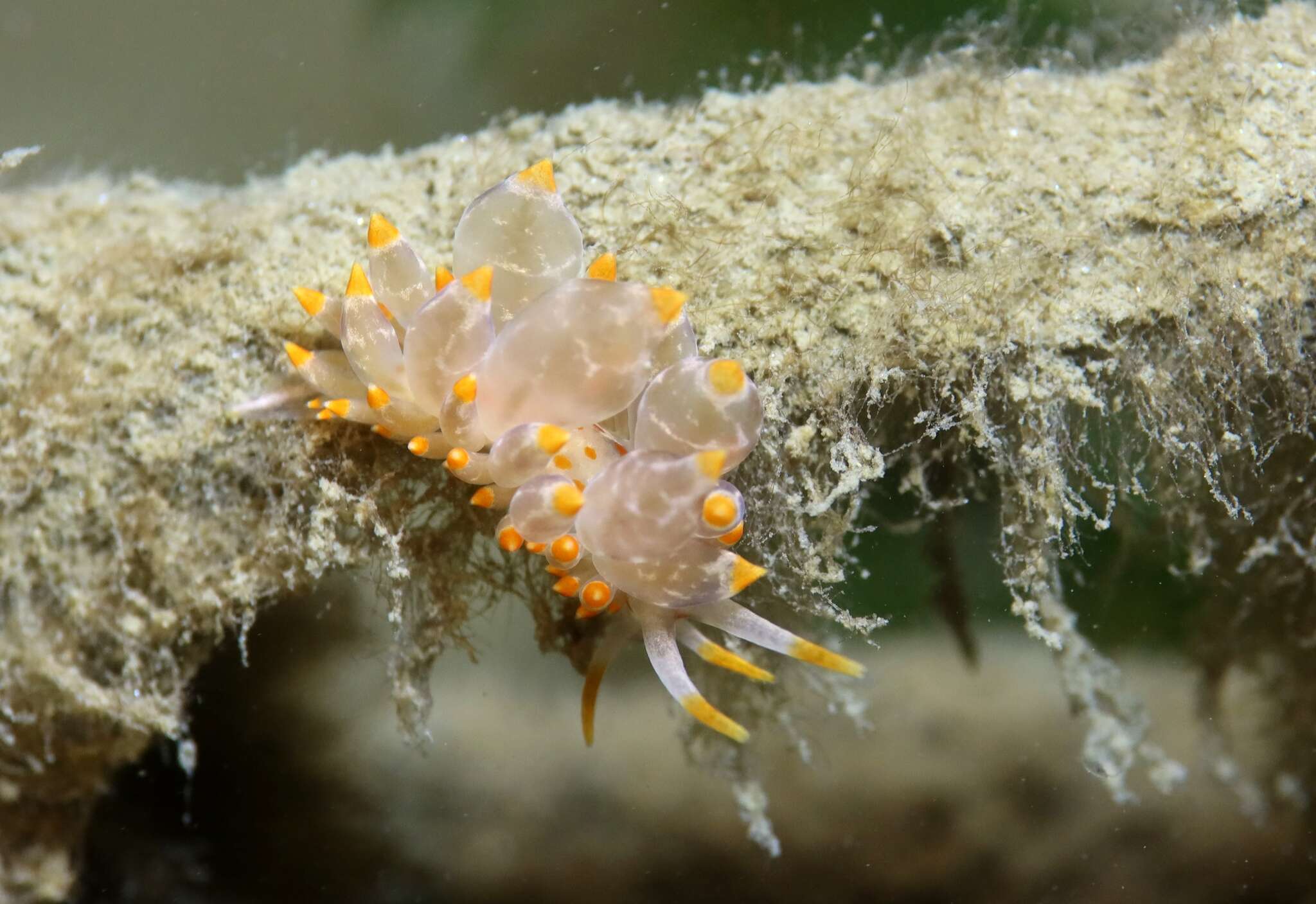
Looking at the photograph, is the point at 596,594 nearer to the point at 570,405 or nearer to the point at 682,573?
the point at 682,573

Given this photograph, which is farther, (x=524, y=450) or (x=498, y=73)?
(x=498, y=73)

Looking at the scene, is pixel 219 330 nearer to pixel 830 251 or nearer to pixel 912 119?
pixel 830 251

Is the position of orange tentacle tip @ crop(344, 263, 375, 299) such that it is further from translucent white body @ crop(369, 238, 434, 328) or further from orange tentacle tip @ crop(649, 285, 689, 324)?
orange tentacle tip @ crop(649, 285, 689, 324)

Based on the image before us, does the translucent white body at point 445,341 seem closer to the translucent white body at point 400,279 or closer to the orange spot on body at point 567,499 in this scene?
the translucent white body at point 400,279

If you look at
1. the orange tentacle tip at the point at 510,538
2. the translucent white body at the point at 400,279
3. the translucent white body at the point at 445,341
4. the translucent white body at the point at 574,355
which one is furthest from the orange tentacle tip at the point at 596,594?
the translucent white body at the point at 400,279

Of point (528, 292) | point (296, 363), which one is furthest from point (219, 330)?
point (528, 292)

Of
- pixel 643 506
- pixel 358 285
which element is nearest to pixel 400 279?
pixel 358 285
